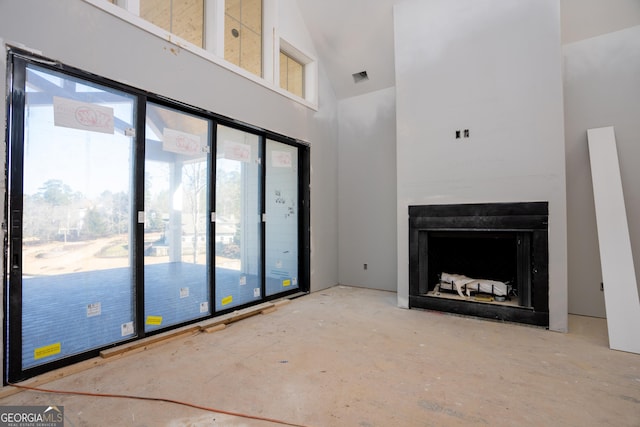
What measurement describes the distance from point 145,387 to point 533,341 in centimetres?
296

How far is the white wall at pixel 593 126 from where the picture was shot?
315 centimetres

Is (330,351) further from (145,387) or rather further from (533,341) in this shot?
(533,341)

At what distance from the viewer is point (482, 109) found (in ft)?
10.8

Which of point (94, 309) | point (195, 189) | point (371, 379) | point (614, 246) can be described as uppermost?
point (195, 189)

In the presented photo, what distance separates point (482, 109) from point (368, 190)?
6.31ft

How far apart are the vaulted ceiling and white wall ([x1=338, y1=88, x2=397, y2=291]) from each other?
0.95 feet

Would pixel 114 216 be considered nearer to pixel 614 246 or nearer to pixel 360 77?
pixel 360 77

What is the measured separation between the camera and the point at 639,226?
3.12 metres

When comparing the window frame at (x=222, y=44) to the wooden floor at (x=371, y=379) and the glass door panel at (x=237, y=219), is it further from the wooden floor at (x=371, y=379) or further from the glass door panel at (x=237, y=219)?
the wooden floor at (x=371, y=379)

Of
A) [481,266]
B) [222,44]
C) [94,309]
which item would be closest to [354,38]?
[222,44]

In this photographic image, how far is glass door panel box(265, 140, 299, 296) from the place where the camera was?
12.9 ft

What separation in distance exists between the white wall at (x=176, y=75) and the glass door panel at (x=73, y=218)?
187mm

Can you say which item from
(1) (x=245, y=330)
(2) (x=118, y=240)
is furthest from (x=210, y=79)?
(1) (x=245, y=330)

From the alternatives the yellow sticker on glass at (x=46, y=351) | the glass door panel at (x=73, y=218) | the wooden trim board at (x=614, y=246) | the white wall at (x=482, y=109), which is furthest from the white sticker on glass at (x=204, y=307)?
the wooden trim board at (x=614, y=246)
